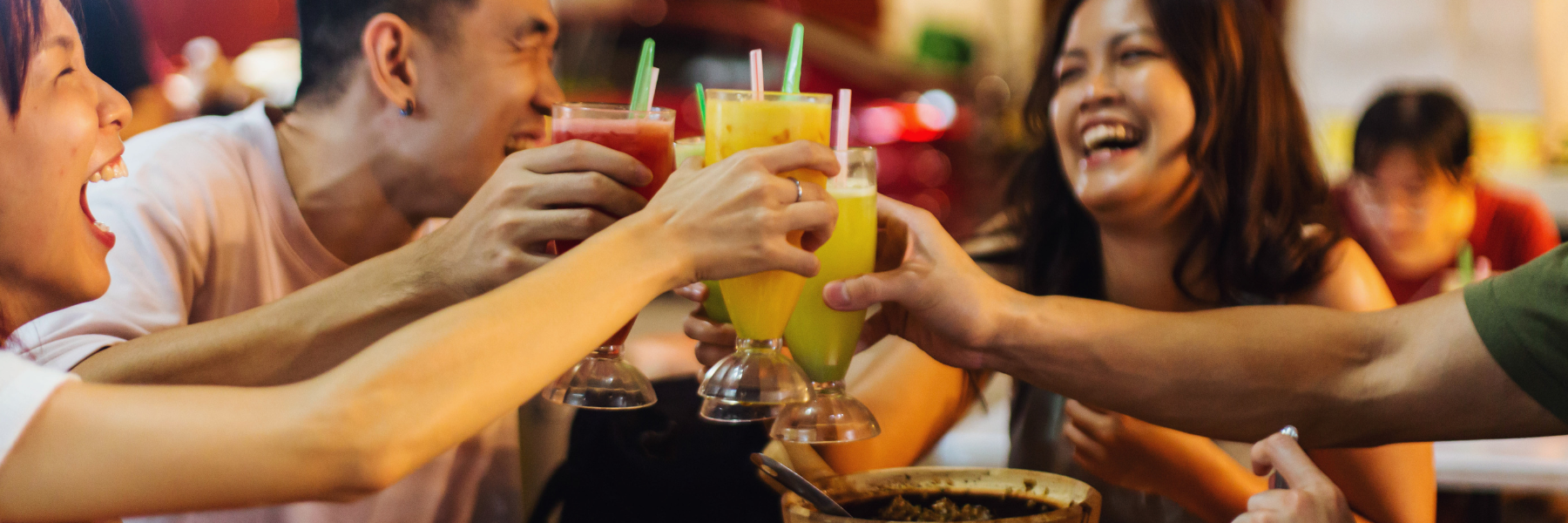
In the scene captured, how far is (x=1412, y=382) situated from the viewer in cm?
121

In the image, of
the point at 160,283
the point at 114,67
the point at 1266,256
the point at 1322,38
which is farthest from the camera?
the point at 1322,38

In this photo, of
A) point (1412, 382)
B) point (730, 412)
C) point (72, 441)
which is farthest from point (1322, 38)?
point (72, 441)

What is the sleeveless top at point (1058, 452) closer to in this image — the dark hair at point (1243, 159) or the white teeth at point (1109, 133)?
the dark hair at point (1243, 159)

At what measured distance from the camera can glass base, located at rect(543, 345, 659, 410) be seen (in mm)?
1173

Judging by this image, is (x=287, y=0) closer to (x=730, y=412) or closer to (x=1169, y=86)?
(x=730, y=412)

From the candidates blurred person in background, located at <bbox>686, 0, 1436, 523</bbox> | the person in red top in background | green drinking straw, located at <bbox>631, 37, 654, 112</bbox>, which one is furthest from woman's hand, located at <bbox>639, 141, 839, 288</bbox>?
the person in red top in background

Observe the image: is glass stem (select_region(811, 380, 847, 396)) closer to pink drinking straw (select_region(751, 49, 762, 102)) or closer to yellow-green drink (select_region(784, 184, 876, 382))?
yellow-green drink (select_region(784, 184, 876, 382))

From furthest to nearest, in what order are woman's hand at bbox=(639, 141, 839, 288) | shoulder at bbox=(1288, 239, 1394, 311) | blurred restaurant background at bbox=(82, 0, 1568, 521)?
blurred restaurant background at bbox=(82, 0, 1568, 521), shoulder at bbox=(1288, 239, 1394, 311), woman's hand at bbox=(639, 141, 839, 288)

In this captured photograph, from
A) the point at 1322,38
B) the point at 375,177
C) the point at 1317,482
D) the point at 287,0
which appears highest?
the point at 1322,38

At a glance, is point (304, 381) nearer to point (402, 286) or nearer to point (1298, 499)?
point (402, 286)

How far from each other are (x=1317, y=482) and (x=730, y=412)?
0.58 metres

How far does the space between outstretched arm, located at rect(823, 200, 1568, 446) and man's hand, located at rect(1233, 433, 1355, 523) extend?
257 millimetres

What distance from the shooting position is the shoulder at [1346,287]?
1747mm

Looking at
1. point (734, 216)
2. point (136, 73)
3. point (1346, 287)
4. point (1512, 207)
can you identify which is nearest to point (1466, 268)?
point (1512, 207)
